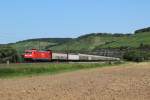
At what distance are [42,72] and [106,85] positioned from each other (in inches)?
755

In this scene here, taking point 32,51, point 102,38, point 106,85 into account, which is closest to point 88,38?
point 102,38

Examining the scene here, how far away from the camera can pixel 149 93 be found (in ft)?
A: 92.9

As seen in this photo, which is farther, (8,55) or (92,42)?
(92,42)

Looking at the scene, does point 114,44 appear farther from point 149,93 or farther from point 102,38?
point 149,93

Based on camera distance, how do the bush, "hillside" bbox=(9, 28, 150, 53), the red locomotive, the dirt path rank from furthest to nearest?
"hillside" bbox=(9, 28, 150, 53), the bush, the red locomotive, the dirt path

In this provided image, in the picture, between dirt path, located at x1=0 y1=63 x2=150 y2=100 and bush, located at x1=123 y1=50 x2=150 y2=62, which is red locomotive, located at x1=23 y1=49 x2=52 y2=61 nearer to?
bush, located at x1=123 y1=50 x2=150 y2=62

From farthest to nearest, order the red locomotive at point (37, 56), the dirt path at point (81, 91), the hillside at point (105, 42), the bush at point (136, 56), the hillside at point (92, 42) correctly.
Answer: the hillside at point (92, 42), the hillside at point (105, 42), the bush at point (136, 56), the red locomotive at point (37, 56), the dirt path at point (81, 91)

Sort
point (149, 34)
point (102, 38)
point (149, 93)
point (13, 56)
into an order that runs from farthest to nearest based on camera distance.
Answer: point (102, 38) < point (149, 34) < point (13, 56) < point (149, 93)

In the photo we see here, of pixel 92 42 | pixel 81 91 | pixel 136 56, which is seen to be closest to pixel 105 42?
pixel 92 42

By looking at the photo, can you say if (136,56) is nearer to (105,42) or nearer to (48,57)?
(48,57)

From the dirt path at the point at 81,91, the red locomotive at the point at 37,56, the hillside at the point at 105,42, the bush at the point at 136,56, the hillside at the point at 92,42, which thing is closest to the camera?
the dirt path at the point at 81,91

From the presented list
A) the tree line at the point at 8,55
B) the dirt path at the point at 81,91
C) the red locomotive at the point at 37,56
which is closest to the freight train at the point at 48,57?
the red locomotive at the point at 37,56

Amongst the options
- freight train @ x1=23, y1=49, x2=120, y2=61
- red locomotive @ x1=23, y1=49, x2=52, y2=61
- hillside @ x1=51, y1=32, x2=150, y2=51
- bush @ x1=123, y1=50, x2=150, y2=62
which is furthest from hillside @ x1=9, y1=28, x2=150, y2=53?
red locomotive @ x1=23, y1=49, x2=52, y2=61

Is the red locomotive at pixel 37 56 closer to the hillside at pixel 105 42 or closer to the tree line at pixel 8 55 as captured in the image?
the tree line at pixel 8 55
